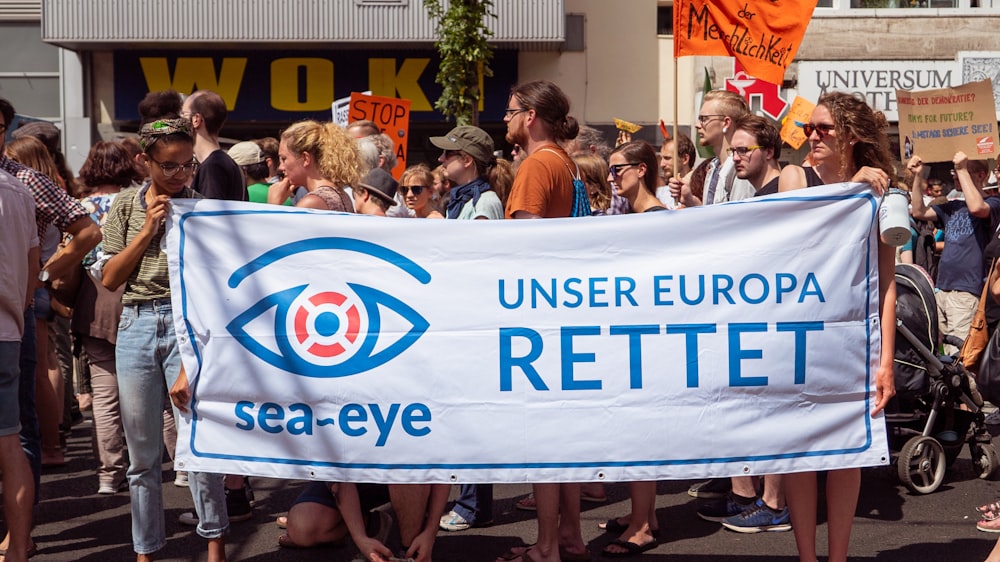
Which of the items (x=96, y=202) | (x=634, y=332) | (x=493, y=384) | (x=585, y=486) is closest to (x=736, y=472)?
(x=634, y=332)

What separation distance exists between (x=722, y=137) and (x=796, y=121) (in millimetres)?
5706

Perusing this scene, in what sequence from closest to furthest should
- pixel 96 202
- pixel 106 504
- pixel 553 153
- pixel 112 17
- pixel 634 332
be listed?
pixel 634 332 < pixel 553 153 < pixel 106 504 < pixel 96 202 < pixel 112 17

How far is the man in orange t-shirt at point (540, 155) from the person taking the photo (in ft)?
16.5

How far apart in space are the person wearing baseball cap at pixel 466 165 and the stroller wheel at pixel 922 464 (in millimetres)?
2598

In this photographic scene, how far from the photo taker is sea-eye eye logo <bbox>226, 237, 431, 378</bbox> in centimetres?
461

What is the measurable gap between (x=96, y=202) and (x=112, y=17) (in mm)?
13054

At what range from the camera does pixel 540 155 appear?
514cm

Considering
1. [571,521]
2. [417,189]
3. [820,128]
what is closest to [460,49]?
[417,189]

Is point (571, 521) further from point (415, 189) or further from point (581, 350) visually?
point (415, 189)

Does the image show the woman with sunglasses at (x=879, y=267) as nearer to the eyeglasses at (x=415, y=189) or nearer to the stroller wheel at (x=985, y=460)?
the stroller wheel at (x=985, y=460)

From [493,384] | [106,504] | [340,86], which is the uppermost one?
[340,86]

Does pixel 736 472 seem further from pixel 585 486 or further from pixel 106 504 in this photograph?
pixel 106 504

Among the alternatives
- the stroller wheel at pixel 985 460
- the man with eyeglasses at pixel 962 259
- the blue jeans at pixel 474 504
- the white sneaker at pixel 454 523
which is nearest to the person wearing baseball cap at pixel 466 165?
the blue jeans at pixel 474 504

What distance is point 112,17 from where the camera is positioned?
19.1 metres
